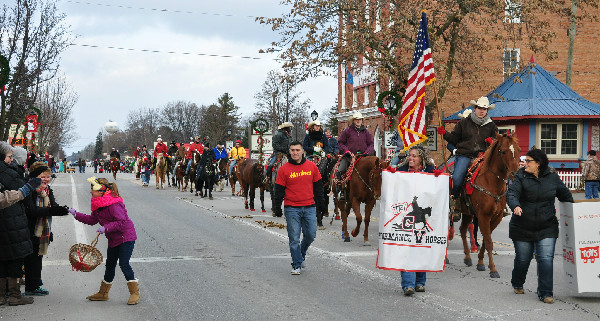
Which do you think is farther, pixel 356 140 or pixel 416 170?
pixel 356 140

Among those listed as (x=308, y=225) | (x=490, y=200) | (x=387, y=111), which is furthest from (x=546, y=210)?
(x=387, y=111)

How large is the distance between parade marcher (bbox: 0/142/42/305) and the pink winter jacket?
62 centimetres

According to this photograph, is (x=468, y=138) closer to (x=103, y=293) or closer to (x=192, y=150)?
(x=103, y=293)

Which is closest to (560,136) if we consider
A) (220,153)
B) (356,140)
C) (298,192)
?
(220,153)

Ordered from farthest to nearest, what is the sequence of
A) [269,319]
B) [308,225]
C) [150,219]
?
[150,219] → [308,225] → [269,319]

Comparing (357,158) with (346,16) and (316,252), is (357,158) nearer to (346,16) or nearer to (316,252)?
(316,252)

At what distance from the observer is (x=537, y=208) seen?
7.87 meters

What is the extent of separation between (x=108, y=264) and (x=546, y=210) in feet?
17.3

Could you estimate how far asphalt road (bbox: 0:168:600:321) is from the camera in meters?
7.09

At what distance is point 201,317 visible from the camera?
6.92 metres

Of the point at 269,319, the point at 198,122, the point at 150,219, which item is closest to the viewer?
the point at 269,319

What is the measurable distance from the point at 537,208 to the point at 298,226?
3.42 metres

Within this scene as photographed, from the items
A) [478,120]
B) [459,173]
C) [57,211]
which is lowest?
[57,211]

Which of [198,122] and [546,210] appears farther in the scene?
[198,122]
